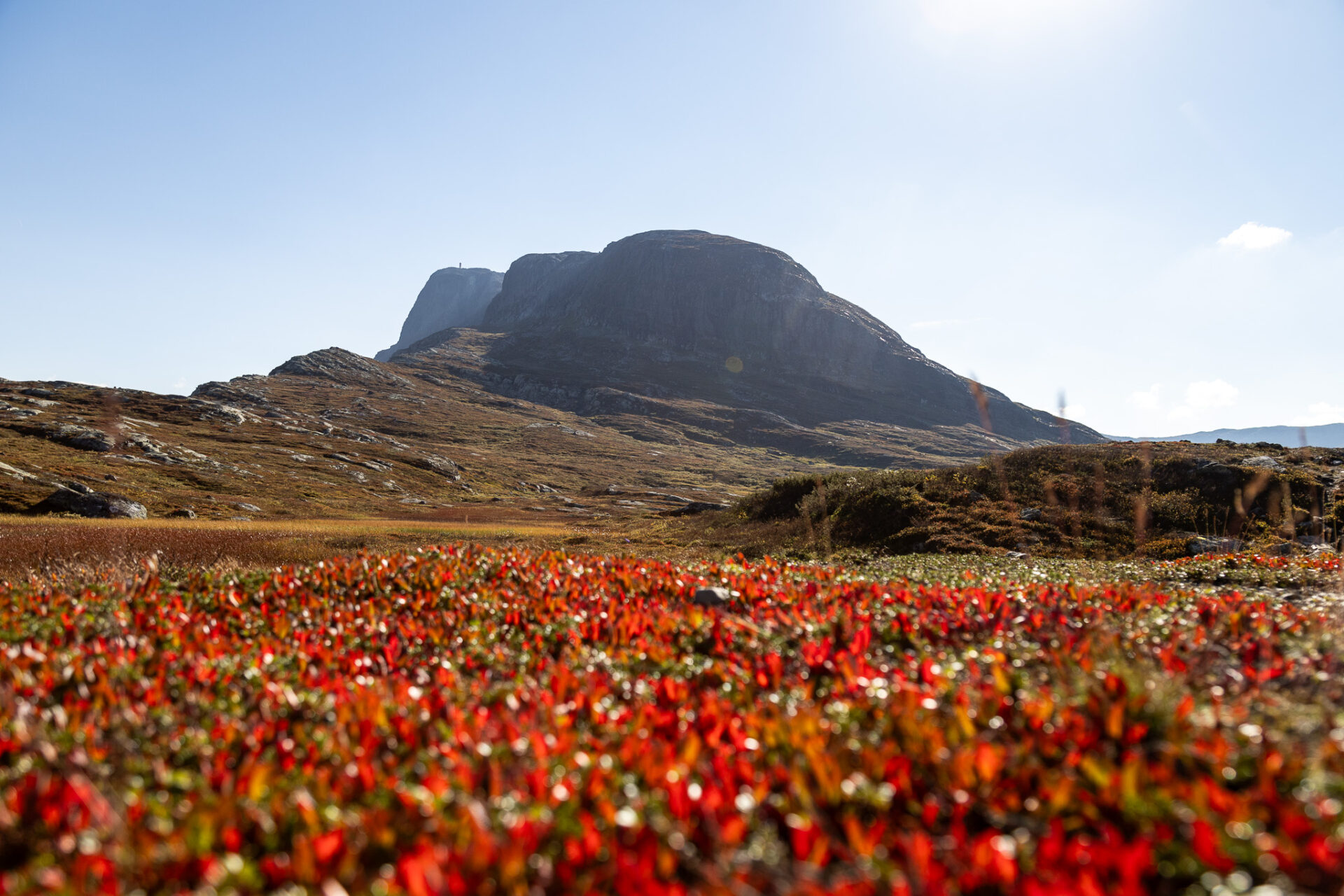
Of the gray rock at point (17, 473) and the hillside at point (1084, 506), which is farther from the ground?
the hillside at point (1084, 506)

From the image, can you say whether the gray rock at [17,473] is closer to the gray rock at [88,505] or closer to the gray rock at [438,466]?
the gray rock at [88,505]

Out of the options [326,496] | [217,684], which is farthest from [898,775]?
[326,496]

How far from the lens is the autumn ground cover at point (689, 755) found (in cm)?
309

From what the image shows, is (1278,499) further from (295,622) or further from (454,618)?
(295,622)

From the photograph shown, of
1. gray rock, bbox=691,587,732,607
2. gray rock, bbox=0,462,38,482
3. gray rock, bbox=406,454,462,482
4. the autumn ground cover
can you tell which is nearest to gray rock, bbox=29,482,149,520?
gray rock, bbox=0,462,38,482

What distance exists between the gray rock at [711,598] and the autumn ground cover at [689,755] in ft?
5.47

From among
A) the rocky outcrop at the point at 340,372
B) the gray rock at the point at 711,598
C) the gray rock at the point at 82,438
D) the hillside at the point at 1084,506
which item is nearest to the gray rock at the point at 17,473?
the gray rock at the point at 82,438

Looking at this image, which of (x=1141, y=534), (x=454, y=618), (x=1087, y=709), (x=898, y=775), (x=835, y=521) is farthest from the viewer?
(x=835, y=521)

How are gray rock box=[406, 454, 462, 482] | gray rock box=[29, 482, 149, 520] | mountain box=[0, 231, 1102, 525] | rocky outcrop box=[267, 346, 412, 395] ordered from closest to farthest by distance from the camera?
1. gray rock box=[29, 482, 149, 520]
2. mountain box=[0, 231, 1102, 525]
3. gray rock box=[406, 454, 462, 482]
4. rocky outcrop box=[267, 346, 412, 395]

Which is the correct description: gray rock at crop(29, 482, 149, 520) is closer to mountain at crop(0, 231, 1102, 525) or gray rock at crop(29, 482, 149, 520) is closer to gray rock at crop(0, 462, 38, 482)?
mountain at crop(0, 231, 1102, 525)

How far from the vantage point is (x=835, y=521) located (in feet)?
88.0

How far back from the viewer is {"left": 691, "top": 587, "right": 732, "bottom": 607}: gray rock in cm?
967

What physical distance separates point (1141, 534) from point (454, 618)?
21935 mm

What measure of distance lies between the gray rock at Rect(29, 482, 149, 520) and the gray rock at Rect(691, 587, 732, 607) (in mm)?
42021
